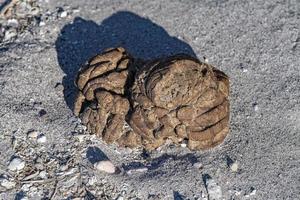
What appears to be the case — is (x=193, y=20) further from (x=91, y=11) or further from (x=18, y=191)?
(x=18, y=191)

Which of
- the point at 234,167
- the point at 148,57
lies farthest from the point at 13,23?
the point at 234,167

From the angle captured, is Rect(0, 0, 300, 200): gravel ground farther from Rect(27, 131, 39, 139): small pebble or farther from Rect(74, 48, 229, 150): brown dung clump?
Rect(74, 48, 229, 150): brown dung clump

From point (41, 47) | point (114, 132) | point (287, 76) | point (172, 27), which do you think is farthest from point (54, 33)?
point (287, 76)

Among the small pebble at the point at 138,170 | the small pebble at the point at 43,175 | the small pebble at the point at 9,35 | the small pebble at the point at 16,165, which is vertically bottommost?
the small pebble at the point at 138,170

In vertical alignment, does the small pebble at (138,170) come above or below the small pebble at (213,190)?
above

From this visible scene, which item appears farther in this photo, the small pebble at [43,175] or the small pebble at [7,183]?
the small pebble at [43,175]

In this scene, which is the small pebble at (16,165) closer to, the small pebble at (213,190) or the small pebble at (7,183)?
the small pebble at (7,183)

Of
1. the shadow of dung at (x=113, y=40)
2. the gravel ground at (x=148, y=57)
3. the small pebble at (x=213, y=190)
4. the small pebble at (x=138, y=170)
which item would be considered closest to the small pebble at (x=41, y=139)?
the gravel ground at (x=148, y=57)
